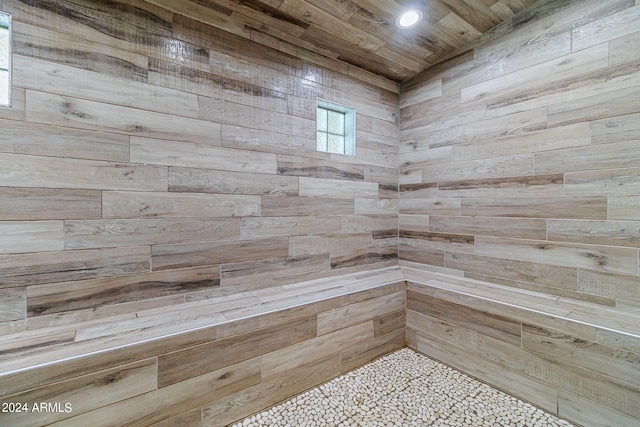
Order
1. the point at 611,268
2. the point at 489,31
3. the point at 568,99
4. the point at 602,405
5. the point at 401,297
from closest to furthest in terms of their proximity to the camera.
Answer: the point at 602,405 → the point at 611,268 → the point at 568,99 → the point at 489,31 → the point at 401,297

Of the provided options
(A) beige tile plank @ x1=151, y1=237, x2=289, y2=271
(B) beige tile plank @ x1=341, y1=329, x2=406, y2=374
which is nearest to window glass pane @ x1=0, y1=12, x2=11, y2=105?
(A) beige tile plank @ x1=151, y1=237, x2=289, y2=271

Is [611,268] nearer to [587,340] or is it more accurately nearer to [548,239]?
[548,239]

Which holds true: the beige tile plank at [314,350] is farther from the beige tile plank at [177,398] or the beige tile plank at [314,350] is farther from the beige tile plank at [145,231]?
the beige tile plank at [145,231]

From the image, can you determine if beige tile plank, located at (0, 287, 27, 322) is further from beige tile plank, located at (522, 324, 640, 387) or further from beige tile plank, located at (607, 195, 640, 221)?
beige tile plank, located at (607, 195, 640, 221)

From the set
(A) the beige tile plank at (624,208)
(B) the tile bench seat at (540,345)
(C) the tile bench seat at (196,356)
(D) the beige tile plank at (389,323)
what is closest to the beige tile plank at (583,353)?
(B) the tile bench seat at (540,345)

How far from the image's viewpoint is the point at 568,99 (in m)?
1.75

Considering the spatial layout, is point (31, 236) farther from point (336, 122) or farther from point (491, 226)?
point (491, 226)

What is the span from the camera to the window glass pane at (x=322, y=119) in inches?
91.3

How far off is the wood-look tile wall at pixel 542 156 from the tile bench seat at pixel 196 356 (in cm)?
101

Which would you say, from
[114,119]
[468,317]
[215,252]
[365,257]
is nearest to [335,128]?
[365,257]

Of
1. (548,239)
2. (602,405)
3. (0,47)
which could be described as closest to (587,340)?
(602,405)

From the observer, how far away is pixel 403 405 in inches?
64.5

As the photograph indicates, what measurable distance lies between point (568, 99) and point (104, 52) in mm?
2812

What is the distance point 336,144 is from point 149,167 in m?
1.47
